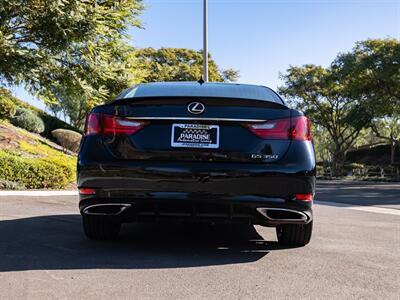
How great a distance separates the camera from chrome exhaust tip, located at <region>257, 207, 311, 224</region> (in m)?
3.71

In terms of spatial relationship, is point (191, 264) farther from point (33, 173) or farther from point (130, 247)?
point (33, 173)

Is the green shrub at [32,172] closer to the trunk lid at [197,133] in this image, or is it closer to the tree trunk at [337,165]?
the trunk lid at [197,133]

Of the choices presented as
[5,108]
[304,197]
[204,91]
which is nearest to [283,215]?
[304,197]

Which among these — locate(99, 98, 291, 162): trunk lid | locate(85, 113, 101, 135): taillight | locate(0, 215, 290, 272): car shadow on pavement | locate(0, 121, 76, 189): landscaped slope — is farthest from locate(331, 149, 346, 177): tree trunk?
locate(85, 113, 101, 135): taillight

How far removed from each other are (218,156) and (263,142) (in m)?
0.38

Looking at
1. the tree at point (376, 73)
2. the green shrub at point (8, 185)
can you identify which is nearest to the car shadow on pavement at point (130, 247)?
the green shrub at point (8, 185)

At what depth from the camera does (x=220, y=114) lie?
150 inches

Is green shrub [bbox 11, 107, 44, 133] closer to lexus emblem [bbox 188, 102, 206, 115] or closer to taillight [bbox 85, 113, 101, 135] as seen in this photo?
taillight [bbox 85, 113, 101, 135]

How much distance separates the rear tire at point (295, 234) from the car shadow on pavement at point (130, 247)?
0.37ft

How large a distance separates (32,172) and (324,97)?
31594mm

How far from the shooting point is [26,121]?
75.7 feet

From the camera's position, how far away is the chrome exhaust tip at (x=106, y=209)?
378 centimetres

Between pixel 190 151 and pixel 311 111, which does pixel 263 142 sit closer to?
pixel 190 151

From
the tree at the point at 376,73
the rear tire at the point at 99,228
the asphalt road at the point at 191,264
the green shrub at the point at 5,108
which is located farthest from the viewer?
the tree at the point at 376,73
